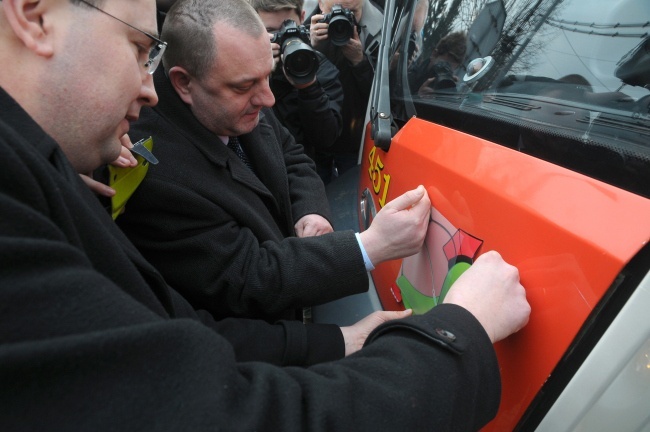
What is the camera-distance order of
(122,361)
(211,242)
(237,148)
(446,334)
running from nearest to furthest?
(122,361) < (446,334) < (211,242) < (237,148)

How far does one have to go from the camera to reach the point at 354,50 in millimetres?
2672

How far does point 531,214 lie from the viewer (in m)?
0.78

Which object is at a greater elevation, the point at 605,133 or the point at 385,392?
the point at 605,133

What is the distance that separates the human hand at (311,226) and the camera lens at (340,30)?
129 centimetres

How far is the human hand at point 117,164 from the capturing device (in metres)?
1.03

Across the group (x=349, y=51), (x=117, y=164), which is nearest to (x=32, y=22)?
(x=117, y=164)

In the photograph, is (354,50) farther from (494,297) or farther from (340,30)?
(494,297)

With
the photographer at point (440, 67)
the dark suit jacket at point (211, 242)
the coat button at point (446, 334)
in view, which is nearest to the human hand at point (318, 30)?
the photographer at point (440, 67)

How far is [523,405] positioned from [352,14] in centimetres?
230

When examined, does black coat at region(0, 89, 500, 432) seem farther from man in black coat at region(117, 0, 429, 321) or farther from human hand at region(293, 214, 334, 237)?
human hand at region(293, 214, 334, 237)

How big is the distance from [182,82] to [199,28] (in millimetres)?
164

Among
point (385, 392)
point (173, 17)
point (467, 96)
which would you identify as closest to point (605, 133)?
point (467, 96)

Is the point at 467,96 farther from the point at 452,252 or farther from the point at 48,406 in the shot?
the point at 48,406

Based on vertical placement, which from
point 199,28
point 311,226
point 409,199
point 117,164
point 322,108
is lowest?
point 311,226
